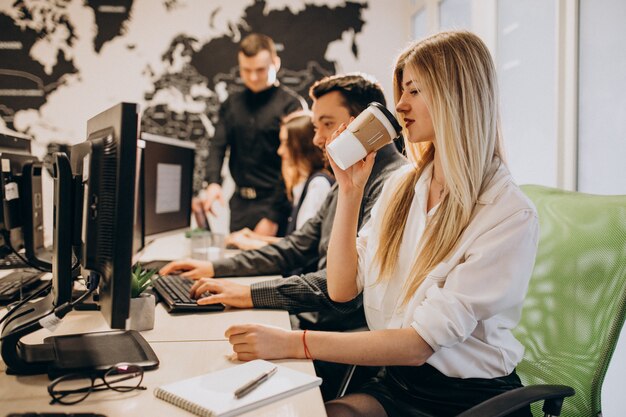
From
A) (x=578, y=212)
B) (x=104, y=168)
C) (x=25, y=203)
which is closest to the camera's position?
(x=104, y=168)

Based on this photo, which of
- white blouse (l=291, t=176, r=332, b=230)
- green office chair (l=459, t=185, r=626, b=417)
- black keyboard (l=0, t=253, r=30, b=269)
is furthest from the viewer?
white blouse (l=291, t=176, r=332, b=230)

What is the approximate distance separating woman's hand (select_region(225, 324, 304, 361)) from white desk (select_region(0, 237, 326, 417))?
0.07 feet

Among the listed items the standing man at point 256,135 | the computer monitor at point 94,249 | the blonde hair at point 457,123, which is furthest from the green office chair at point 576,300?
the standing man at point 256,135

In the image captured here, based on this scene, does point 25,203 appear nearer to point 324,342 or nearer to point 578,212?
point 324,342

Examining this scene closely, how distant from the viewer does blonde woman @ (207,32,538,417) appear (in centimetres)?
106

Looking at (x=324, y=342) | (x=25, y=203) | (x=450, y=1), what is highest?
(x=450, y=1)

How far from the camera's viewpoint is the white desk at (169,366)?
83 cm

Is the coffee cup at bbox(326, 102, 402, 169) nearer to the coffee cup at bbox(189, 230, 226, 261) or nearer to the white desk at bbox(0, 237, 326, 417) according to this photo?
the white desk at bbox(0, 237, 326, 417)

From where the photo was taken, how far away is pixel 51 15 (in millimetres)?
4250

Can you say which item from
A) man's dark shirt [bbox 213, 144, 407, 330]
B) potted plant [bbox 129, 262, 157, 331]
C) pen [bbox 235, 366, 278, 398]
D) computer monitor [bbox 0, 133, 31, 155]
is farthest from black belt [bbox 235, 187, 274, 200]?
pen [bbox 235, 366, 278, 398]

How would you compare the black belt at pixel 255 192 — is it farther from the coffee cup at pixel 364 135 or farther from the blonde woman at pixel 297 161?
the coffee cup at pixel 364 135

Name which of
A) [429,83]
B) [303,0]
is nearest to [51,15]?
[303,0]

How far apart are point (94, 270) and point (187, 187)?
65.5 inches

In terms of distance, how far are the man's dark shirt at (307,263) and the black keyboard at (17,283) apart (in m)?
0.52
